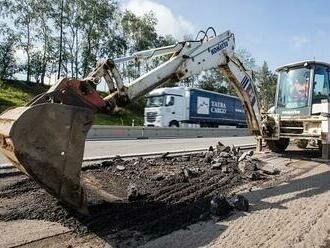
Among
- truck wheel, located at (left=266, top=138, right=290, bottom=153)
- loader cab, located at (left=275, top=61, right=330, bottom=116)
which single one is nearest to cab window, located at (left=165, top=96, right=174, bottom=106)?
truck wheel, located at (left=266, top=138, right=290, bottom=153)

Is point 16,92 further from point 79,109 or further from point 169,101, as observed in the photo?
point 79,109

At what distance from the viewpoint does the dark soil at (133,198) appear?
5.47m

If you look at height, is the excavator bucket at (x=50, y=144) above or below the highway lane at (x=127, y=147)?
above

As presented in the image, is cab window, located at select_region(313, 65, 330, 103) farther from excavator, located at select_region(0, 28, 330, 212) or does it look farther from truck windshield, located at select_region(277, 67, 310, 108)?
excavator, located at select_region(0, 28, 330, 212)

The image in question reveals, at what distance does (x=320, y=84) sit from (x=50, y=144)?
935 centimetres

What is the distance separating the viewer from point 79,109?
215 inches

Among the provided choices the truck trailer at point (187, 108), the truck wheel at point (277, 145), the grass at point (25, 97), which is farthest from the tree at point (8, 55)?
the truck wheel at point (277, 145)

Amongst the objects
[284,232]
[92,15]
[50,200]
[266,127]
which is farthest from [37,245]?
[92,15]

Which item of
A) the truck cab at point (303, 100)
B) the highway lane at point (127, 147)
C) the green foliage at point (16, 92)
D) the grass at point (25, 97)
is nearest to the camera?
the truck cab at point (303, 100)

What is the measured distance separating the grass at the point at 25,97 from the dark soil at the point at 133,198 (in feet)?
85.0

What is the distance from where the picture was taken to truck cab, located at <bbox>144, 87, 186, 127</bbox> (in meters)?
32.1

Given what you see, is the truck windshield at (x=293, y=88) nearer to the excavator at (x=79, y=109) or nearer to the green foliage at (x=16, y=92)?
the excavator at (x=79, y=109)

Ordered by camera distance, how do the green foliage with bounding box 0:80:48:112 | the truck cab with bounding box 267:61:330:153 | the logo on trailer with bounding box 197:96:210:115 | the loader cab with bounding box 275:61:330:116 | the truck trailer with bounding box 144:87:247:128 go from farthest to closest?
1. the logo on trailer with bounding box 197:96:210:115
2. the green foliage with bounding box 0:80:48:112
3. the truck trailer with bounding box 144:87:247:128
4. the loader cab with bounding box 275:61:330:116
5. the truck cab with bounding box 267:61:330:153

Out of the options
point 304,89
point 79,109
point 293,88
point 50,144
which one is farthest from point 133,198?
point 293,88
